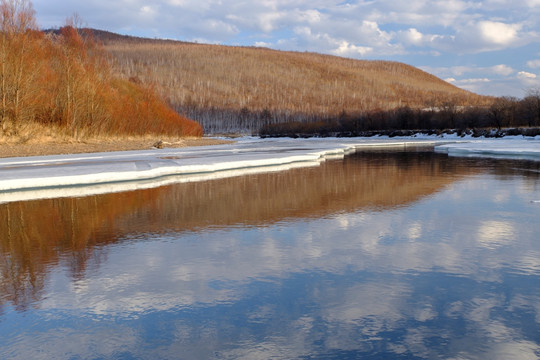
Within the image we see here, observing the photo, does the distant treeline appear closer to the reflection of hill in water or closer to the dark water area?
the reflection of hill in water

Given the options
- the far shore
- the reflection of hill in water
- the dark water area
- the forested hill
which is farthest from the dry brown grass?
the forested hill

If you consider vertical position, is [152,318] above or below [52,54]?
below

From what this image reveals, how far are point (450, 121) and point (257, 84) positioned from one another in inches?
3748

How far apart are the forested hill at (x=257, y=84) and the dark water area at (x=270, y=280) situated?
131397 millimetres

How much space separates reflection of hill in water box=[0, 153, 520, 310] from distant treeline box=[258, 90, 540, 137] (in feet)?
125

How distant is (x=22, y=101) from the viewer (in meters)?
25.5

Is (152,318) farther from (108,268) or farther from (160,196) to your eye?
(160,196)

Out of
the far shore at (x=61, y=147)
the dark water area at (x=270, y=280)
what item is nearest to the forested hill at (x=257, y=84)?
the far shore at (x=61, y=147)

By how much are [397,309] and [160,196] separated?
770 centimetres

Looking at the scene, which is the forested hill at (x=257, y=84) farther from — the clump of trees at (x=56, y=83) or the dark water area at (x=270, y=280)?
the dark water area at (x=270, y=280)

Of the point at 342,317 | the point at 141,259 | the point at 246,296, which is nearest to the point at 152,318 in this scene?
the point at 246,296

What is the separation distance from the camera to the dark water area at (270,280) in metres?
3.58

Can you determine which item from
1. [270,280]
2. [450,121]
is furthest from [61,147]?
[450,121]

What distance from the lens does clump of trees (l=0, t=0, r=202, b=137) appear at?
25344 millimetres
